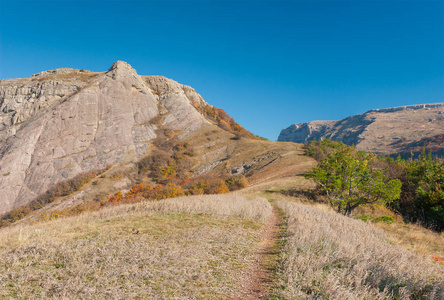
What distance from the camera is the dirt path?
15.6 ft

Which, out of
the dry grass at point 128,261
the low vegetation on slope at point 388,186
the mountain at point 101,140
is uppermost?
the mountain at point 101,140

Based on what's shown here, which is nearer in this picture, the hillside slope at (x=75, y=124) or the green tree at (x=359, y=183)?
the green tree at (x=359, y=183)

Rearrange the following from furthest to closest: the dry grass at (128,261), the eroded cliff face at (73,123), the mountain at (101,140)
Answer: the eroded cliff face at (73,123) → the mountain at (101,140) → the dry grass at (128,261)

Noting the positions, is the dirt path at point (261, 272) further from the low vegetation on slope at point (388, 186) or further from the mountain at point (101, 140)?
the mountain at point (101, 140)

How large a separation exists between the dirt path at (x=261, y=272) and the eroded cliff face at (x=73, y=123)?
60.8 metres

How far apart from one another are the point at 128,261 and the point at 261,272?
3.71 meters

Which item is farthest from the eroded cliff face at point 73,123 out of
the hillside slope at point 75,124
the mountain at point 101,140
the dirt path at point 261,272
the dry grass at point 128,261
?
the dirt path at point 261,272

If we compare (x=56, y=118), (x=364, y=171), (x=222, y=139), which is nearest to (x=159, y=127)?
(x=222, y=139)

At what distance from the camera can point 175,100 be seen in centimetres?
8719

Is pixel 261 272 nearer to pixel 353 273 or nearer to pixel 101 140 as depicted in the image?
pixel 353 273

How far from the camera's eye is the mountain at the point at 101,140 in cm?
5134

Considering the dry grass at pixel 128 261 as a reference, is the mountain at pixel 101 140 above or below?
above

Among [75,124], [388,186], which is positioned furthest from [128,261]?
[75,124]

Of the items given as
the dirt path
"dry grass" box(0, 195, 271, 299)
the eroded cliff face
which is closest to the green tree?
the dirt path
